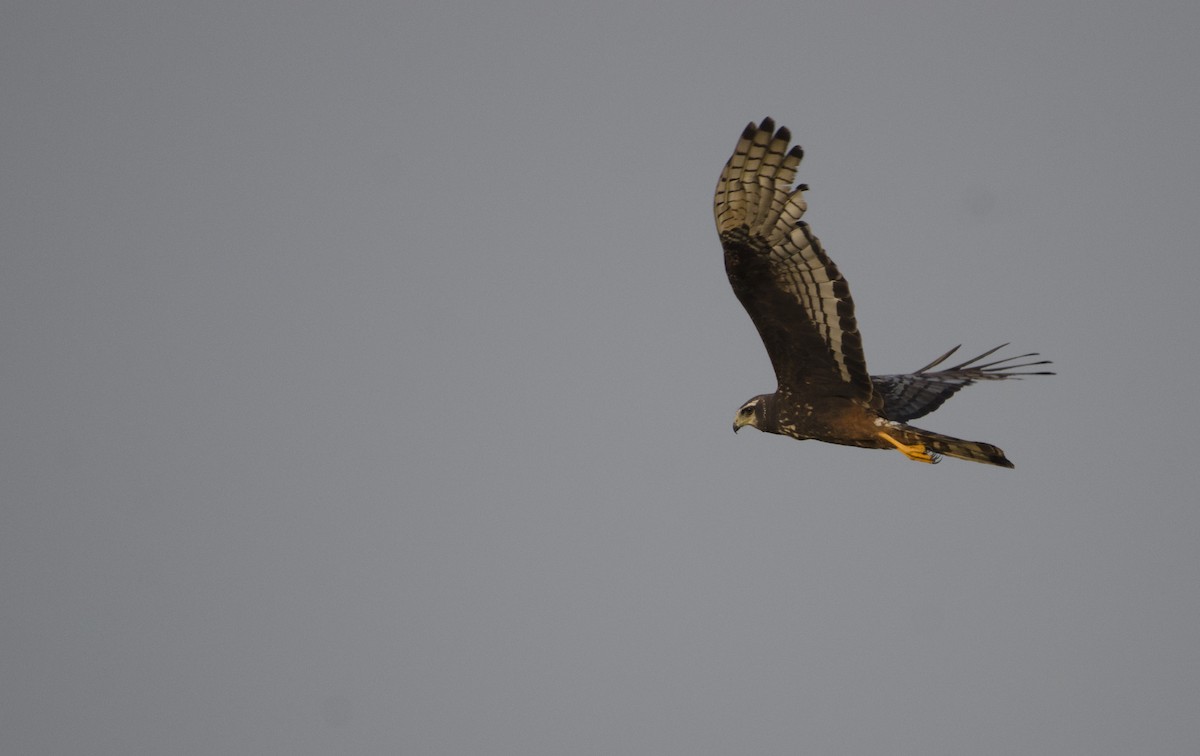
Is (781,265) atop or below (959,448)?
atop

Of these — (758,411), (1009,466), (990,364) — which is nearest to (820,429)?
(758,411)

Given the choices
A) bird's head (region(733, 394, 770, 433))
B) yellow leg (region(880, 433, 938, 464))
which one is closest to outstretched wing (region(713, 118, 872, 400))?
yellow leg (region(880, 433, 938, 464))

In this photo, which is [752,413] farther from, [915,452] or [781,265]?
[781,265]

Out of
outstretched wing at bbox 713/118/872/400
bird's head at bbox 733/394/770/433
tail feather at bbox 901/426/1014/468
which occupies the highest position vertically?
outstretched wing at bbox 713/118/872/400

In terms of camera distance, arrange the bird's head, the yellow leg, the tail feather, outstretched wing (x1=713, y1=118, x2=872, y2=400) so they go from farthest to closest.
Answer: the bird's head → the yellow leg → the tail feather → outstretched wing (x1=713, y1=118, x2=872, y2=400)

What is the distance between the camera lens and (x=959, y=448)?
12.4 meters

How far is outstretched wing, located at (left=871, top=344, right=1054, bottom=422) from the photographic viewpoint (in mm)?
15102

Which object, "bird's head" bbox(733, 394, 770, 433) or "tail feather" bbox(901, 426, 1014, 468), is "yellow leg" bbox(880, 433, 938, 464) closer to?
"tail feather" bbox(901, 426, 1014, 468)

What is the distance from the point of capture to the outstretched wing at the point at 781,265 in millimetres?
11555

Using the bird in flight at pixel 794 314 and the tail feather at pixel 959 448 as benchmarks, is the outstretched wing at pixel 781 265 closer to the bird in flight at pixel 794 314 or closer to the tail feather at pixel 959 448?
the bird in flight at pixel 794 314

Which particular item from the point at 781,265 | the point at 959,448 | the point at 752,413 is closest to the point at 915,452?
the point at 959,448

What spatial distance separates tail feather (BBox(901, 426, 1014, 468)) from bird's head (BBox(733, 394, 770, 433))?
1684 millimetres

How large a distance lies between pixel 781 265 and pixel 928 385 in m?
4.10

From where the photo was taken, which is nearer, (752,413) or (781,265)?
(781,265)
